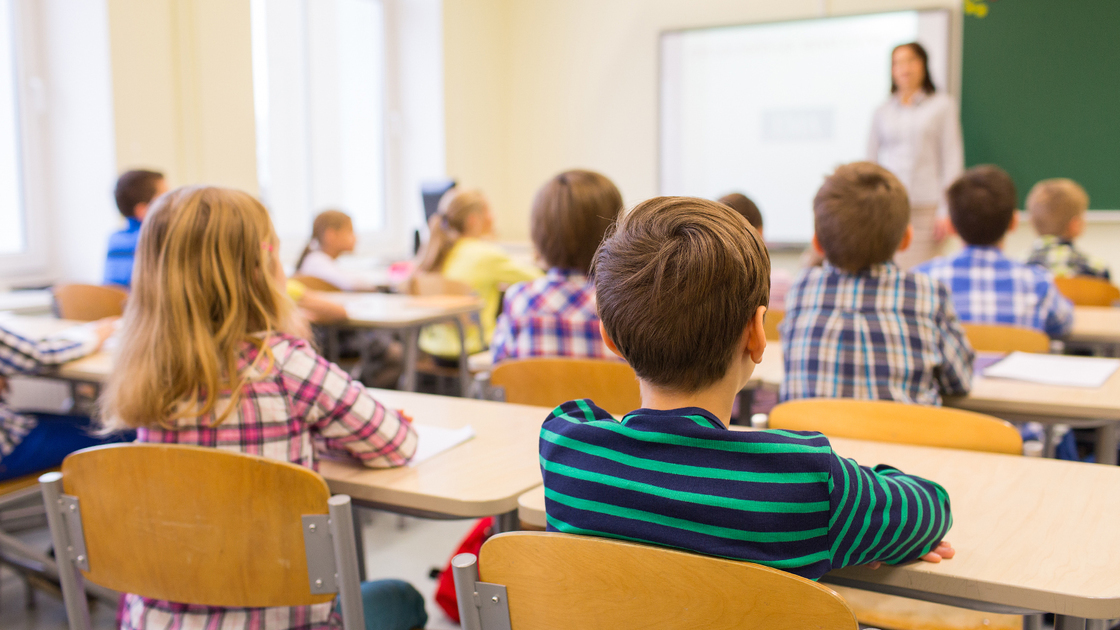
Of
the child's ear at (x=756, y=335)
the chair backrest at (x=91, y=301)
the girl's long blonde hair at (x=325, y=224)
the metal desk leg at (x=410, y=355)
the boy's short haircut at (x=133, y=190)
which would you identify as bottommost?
the metal desk leg at (x=410, y=355)

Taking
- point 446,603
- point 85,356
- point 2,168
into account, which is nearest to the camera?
point 446,603

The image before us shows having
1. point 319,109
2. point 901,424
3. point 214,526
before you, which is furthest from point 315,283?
point 901,424

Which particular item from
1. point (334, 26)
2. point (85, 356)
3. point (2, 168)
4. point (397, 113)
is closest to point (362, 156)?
point (397, 113)

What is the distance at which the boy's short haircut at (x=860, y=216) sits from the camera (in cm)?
171

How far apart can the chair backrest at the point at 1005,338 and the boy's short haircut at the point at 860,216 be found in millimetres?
712

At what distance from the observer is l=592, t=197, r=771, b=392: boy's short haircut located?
83 cm

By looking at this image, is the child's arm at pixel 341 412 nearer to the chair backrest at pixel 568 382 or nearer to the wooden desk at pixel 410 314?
the chair backrest at pixel 568 382

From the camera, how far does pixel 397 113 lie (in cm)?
593

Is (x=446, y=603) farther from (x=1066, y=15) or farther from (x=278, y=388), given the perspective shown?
(x=1066, y=15)

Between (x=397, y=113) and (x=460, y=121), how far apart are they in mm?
431

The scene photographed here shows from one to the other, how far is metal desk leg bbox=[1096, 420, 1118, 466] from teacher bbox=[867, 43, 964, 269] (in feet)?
9.78

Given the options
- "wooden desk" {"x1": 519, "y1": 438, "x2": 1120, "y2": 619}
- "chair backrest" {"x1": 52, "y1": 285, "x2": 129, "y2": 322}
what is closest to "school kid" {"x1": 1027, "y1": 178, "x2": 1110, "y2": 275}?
"wooden desk" {"x1": 519, "y1": 438, "x2": 1120, "y2": 619}

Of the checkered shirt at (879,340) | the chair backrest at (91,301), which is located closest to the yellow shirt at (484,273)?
the chair backrest at (91,301)

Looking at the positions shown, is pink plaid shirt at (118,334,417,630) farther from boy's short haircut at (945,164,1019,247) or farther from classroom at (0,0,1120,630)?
boy's short haircut at (945,164,1019,247)
